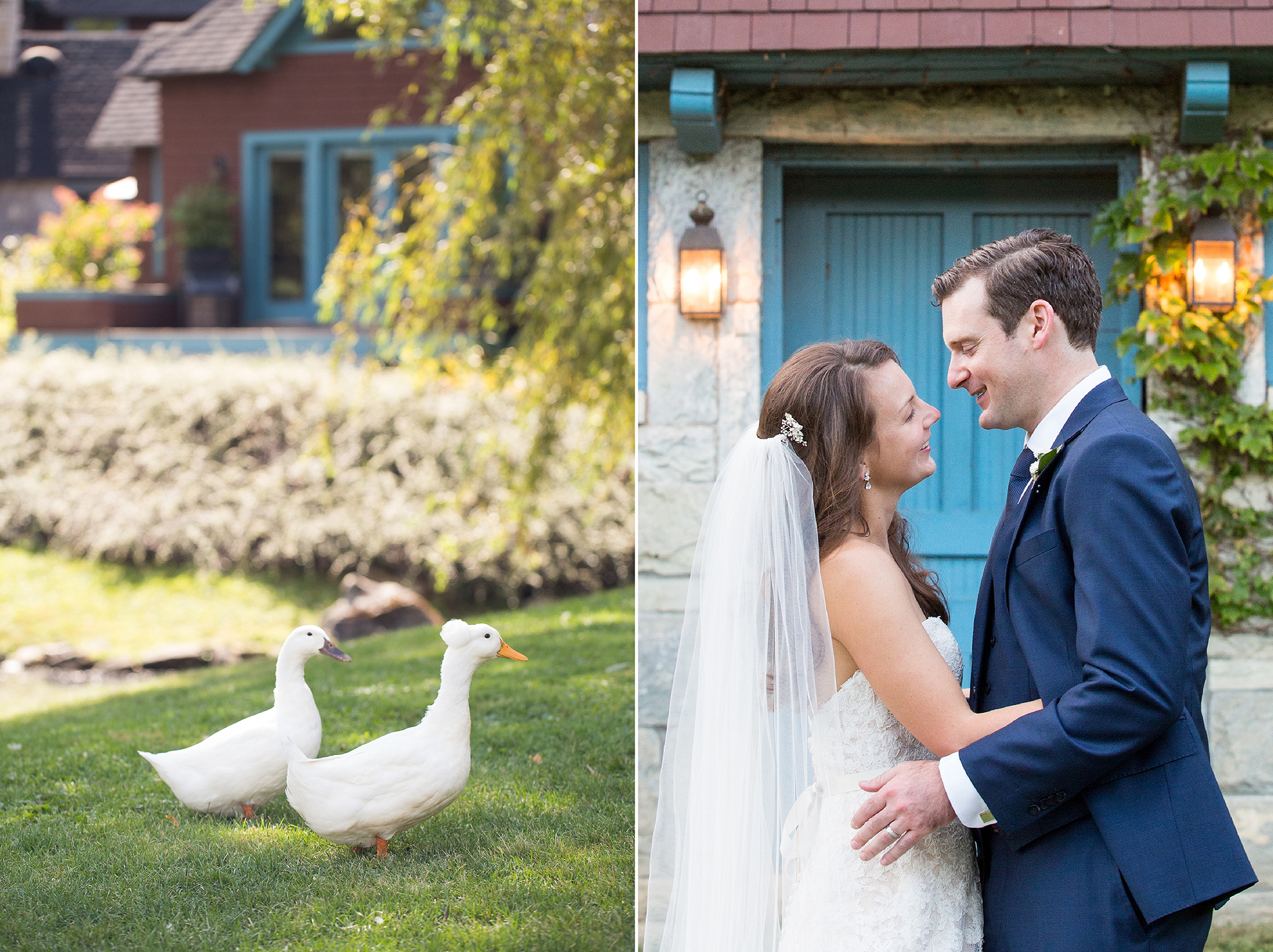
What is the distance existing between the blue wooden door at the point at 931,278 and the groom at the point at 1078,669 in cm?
199

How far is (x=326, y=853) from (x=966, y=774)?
159cm

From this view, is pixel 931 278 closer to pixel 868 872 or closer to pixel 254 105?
pixel 868 872

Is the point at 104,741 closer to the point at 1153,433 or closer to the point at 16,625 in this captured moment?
the point at 1153,433

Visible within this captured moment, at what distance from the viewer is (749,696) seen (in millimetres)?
2377

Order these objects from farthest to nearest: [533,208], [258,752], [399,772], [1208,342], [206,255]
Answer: [206,255], [533,208], [1208,342], [258,752], [399,772]

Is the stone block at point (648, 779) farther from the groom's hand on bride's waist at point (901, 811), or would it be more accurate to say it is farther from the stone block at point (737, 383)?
the groom's hand on bride's waist at point (901, 811)

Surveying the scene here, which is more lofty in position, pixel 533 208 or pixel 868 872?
pixel 533 208

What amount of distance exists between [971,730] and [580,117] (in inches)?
192

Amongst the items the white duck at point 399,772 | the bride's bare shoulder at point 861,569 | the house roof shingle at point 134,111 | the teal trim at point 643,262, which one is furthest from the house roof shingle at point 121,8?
the bride's bare shoulder at point 861,569

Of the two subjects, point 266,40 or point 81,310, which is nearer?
point 81,310

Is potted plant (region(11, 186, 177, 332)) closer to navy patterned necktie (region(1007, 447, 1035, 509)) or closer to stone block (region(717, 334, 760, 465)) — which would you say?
stone block (region(717, 334, 760, 465))

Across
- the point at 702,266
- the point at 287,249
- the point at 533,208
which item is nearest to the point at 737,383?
the point at 702,266

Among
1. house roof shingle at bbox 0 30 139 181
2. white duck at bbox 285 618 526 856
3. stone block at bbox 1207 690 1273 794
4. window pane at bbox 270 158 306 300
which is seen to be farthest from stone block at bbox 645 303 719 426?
window pane at bbox 270 158 306 300

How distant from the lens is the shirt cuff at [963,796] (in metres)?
1.99
